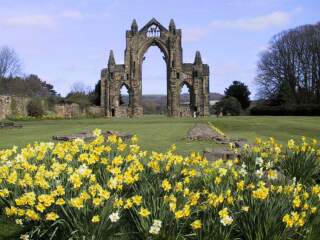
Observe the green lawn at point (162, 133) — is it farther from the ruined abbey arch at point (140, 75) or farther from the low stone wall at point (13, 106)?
the ruined abbey arch at point (140, 75)

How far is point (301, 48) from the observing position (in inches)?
2685

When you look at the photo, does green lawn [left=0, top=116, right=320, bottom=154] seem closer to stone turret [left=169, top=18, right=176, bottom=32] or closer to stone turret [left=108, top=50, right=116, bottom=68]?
stone turret [left=108, top=50, right=116, bottom=68]

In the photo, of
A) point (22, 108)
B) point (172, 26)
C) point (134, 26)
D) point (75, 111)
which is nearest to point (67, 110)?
point (75, 111)

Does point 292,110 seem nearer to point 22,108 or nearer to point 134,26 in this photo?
point 134,26

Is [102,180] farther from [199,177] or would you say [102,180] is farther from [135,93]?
[135,93]

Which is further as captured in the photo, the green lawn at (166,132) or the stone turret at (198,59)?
the stone turret at (198,59)

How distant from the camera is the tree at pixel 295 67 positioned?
67250 mm


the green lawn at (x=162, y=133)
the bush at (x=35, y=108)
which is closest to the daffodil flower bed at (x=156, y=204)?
the green lawn at (x=162, y=133)

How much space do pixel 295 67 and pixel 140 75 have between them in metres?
24.4

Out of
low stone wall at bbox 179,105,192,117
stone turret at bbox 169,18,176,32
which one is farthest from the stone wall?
stone turret at bbox 169,18,176,32

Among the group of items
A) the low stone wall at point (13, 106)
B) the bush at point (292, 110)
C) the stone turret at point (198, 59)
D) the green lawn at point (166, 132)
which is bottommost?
the green lawn at point (166, 132)

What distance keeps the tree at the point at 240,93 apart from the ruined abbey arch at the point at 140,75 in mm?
10087

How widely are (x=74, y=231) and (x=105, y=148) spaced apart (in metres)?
1.91

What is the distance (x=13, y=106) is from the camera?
45688mm
